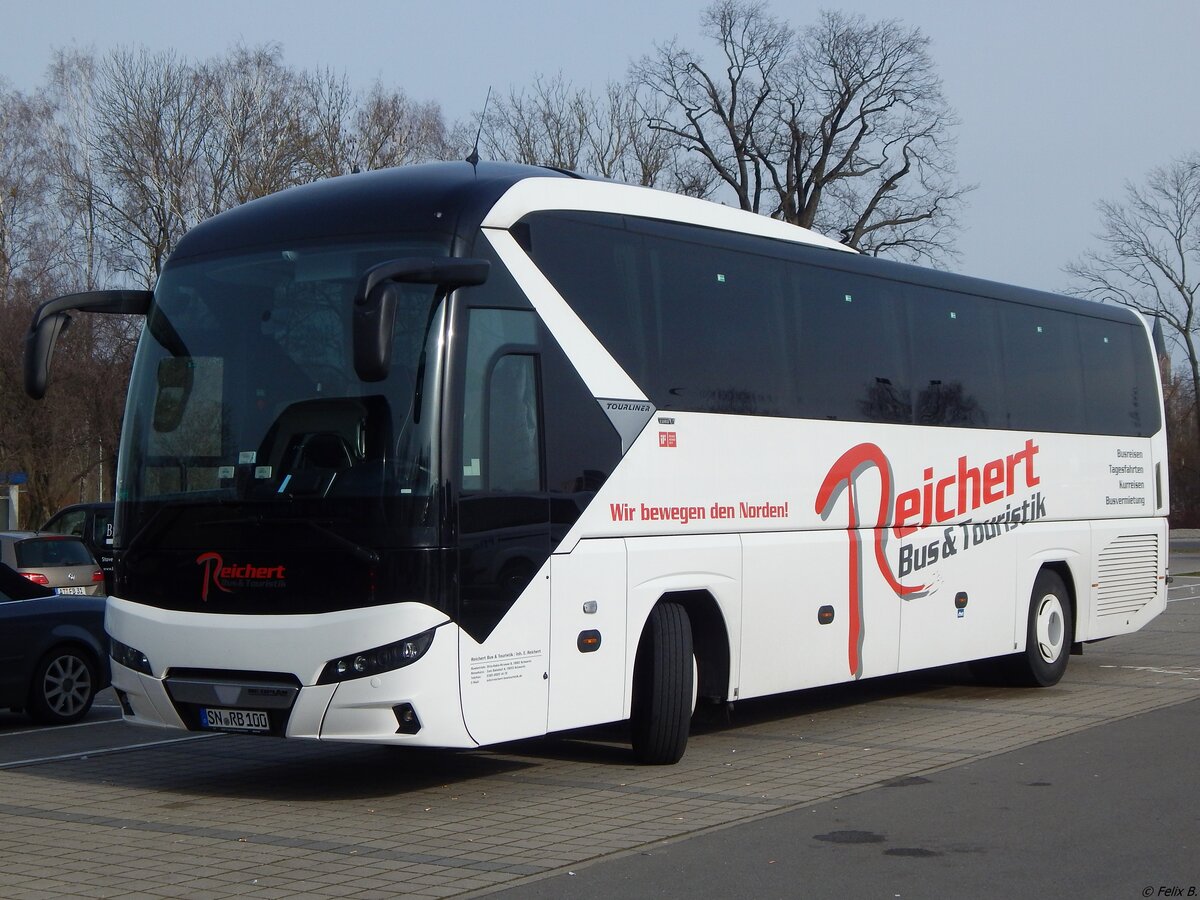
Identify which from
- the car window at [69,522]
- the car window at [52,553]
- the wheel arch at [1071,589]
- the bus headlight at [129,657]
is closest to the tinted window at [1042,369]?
the wheel arch at [1071,589]

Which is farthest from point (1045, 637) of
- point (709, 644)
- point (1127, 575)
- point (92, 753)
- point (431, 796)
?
point (92, 753)

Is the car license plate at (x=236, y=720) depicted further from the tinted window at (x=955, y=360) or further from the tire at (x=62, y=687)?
the tinted window at (x=955, y=360)

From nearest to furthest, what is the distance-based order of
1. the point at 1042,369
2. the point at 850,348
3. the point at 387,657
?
the point at 387,657
the point at 850,348
the point at 1042,369

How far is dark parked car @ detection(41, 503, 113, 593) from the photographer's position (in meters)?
27.2

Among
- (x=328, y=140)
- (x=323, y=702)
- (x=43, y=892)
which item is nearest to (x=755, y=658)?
(x=323, y=702)

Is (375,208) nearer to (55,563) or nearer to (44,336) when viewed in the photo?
(44,336)

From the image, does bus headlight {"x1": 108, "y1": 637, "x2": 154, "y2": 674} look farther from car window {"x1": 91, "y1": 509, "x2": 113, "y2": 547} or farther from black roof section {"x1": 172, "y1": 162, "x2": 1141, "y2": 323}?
car window {"x1": 91, "y1": 509, "x2": 113, "y2": 547}

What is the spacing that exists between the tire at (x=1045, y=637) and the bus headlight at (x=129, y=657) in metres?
8.66

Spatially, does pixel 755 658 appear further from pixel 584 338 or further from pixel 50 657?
pixel 50 657

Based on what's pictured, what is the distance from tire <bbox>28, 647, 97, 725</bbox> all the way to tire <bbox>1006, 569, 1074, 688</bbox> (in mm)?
8592

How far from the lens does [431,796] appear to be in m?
9.62

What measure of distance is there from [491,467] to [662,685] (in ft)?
6.93

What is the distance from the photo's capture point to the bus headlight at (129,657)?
30.9 feet

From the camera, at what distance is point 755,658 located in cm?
1120
